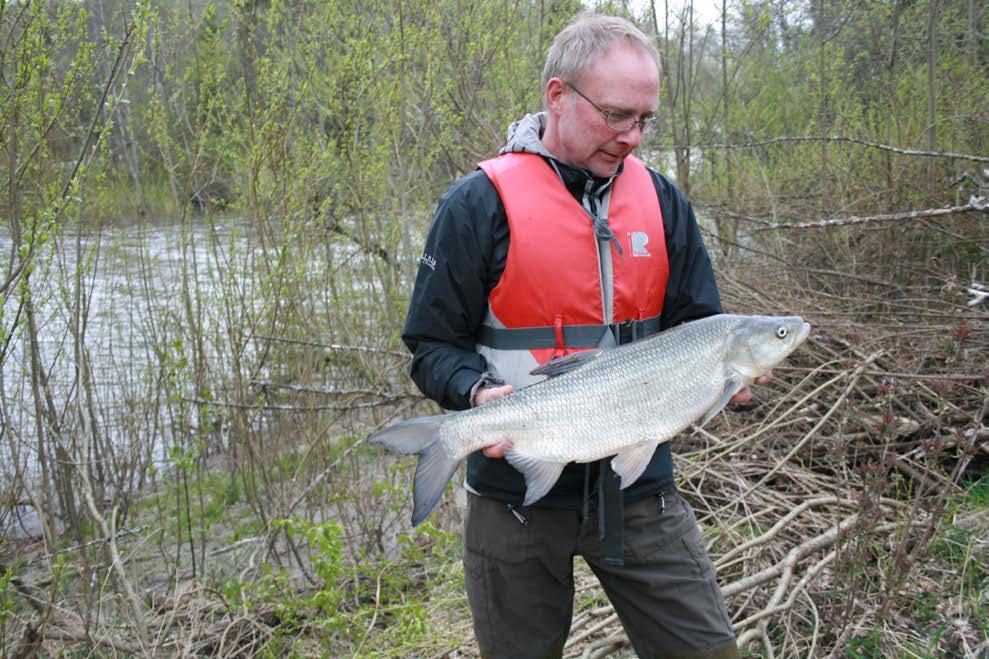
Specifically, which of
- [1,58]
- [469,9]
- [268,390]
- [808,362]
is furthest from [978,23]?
[1,58]

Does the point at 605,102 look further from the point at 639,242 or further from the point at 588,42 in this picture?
the point at 639,242

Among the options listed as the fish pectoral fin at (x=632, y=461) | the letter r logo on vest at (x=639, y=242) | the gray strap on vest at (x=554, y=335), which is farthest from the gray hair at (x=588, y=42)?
the fish pectoral fin at (x=632, y=461)

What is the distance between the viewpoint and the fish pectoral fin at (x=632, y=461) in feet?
7.75

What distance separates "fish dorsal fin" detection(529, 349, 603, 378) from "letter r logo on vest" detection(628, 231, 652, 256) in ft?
1.25

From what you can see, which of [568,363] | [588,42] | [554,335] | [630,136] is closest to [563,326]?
[554,335]

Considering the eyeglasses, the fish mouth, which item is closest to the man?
the eyeglasses

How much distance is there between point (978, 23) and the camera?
742 centimetres

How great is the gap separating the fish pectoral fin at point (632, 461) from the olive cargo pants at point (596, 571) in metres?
0.21

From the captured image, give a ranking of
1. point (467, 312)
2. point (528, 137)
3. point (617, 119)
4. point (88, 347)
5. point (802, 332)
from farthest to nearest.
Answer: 1. point (88, 347)
2. point (528, 137)
3. point (467, 312)
4. point (617, 119)
5. point (802, 332)

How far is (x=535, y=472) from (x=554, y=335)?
43cm

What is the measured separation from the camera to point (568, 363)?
2438mm

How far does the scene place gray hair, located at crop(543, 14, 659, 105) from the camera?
2502mm

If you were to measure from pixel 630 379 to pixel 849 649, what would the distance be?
190 centimetres

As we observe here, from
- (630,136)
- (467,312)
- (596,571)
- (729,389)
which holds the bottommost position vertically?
(596,571)
